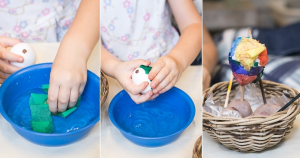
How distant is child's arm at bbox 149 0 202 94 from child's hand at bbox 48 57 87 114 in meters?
0.12

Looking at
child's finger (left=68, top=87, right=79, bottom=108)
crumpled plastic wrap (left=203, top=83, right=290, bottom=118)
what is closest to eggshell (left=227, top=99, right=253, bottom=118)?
crumpled plastic wrap (left=203, top=83, right=290, bottom=118)

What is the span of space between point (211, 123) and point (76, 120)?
0.72 ft

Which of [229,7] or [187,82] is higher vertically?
[187,82]

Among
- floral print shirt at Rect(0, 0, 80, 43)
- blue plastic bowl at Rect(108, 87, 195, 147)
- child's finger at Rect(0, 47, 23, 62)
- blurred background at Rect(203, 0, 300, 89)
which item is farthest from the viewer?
blurred background at Rect(203, 0, 300, 89)

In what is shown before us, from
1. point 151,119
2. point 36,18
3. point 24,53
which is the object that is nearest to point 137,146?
point 151,119

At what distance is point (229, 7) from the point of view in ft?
5.27

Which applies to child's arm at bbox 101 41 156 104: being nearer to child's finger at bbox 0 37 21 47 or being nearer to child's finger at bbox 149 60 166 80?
child's finger at bbox 149 60 166 80

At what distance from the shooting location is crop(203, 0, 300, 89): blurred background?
2.94ft

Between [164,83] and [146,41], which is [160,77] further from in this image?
[146,41]

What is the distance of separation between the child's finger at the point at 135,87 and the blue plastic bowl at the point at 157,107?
0.02 m

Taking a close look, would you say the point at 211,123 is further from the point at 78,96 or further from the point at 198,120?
the point at 78,96

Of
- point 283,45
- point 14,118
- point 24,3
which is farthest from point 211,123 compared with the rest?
point 283,45

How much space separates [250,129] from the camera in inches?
18.1

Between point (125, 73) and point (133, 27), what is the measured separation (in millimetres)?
105
